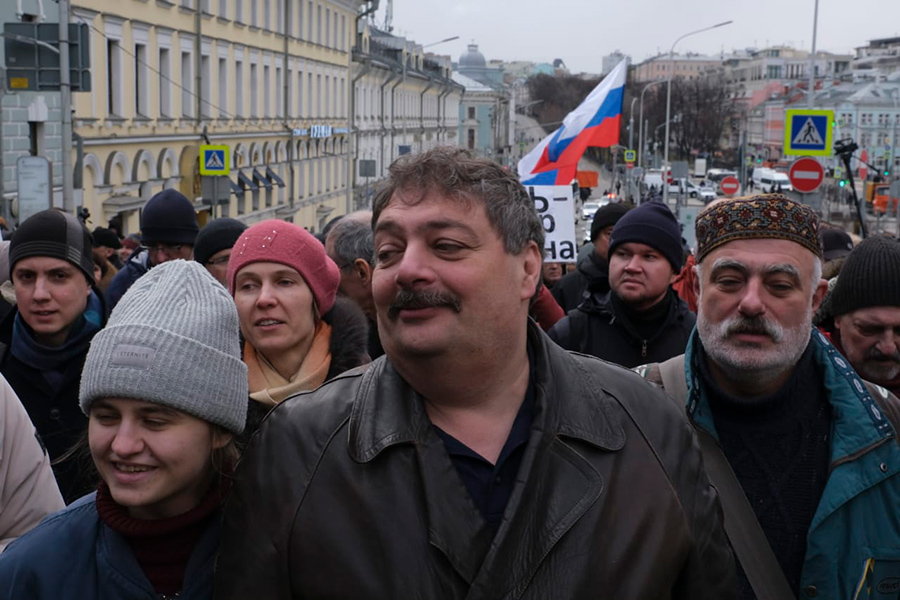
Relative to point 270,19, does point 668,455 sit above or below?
below

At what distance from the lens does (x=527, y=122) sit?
15375 cm

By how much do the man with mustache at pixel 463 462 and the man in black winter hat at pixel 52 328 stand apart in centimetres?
184

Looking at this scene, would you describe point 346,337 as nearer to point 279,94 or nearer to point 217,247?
point 217,247

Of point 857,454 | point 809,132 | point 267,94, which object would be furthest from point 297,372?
point 267,94

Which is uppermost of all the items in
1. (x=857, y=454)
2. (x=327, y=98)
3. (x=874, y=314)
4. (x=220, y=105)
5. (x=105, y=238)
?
(x=327, y=98)

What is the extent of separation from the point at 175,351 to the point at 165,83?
28.2m

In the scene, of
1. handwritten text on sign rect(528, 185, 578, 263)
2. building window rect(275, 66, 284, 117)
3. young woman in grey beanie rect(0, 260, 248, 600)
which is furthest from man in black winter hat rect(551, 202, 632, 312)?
building window rect(275, 66, 284, 117)

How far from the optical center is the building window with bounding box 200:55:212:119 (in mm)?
32688

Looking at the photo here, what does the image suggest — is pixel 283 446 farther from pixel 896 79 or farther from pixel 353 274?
pixel 896 79

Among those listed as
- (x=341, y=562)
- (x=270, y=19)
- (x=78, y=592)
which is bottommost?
(x=78, y=592)

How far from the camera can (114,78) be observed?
26.3 meters

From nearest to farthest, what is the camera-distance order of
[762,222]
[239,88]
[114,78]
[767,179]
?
[762,222]
[114,78]
[239,88]
[767,179]

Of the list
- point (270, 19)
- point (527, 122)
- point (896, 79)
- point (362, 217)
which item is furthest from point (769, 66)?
point (362, 217)

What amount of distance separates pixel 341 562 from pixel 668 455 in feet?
2.45
